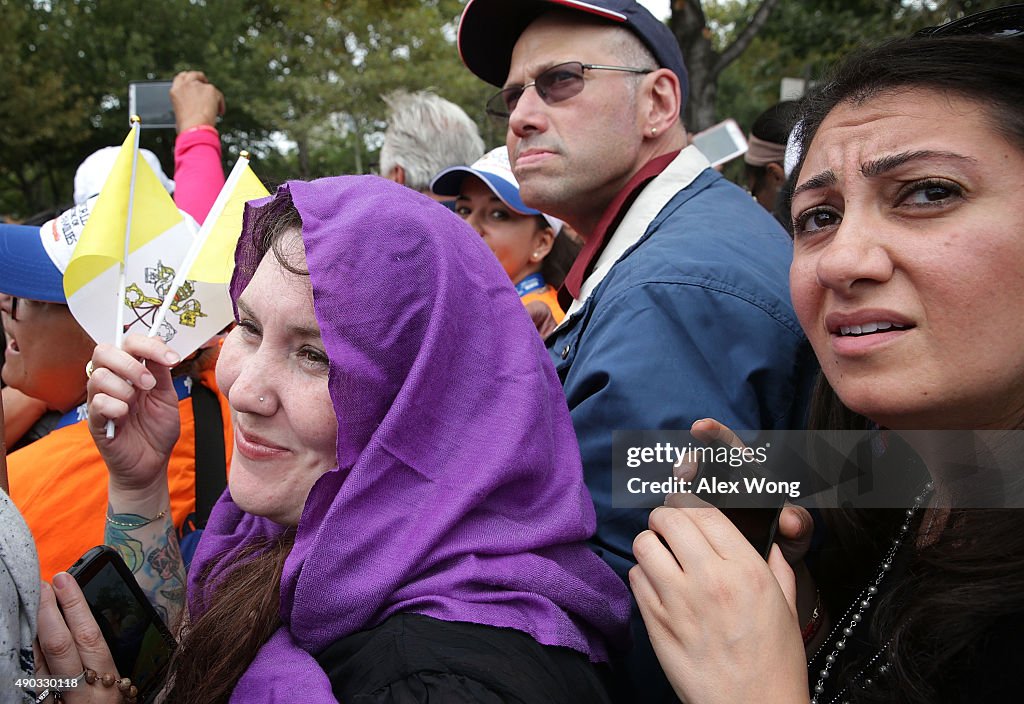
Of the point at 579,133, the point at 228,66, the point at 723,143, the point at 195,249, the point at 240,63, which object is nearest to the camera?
the point at 195,249

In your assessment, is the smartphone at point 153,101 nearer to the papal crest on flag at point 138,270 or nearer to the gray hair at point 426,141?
the gray hair at point 426,141

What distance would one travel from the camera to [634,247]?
240 centimetres

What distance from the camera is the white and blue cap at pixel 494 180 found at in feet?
13.1

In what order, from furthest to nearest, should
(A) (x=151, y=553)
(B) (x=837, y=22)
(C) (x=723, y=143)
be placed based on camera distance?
(B) (x=837, y=22) < (C) (x=723, y=143) < (A) (x=151, y=553)

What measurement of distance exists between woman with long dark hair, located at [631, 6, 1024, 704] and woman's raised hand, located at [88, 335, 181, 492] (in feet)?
4.34

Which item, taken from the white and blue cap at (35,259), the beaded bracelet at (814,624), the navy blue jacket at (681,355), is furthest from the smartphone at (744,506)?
the white and blue cap at (35,259)

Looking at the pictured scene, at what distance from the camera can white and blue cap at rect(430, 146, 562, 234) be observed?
3.98 m

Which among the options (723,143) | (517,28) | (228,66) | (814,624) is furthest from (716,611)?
(228,66)

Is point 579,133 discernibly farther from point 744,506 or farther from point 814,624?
point 814,624

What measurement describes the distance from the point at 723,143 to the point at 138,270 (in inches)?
136

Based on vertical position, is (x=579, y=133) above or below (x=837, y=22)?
below

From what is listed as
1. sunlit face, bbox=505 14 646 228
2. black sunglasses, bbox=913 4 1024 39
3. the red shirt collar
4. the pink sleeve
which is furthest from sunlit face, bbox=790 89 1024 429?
the pink sleeve

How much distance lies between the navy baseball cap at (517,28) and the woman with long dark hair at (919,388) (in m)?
1.37

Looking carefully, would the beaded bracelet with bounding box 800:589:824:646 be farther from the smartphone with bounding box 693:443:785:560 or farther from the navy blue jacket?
the navy blue jacket
